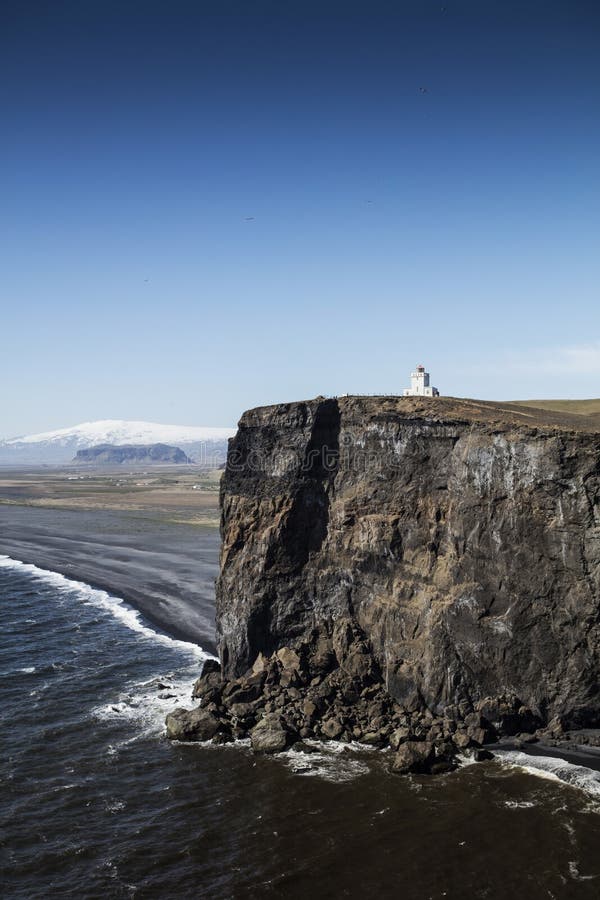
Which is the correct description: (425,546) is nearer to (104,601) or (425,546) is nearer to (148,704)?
(148,704)

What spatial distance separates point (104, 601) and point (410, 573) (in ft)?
142

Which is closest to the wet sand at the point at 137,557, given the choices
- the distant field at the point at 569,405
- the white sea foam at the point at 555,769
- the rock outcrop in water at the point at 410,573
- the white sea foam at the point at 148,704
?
the white sea foam at the point at 148,704

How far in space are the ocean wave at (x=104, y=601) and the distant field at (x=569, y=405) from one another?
37.6 m

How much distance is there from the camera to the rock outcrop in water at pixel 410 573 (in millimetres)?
40844

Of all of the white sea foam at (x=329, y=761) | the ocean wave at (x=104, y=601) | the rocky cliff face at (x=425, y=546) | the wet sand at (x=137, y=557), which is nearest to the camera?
the white sea foam at (x=329, y=761)

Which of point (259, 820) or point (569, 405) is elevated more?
point (569, 405)

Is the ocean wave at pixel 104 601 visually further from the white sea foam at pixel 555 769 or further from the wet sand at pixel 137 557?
the white sea foam at pixel 555 769

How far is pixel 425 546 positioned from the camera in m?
47.0

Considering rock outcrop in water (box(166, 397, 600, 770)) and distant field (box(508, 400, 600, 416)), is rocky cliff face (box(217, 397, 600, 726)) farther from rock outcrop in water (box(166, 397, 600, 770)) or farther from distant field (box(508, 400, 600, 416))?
distant field (box(508, 400, 600, 416))

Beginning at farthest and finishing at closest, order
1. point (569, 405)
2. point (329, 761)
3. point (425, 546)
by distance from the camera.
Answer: point (569, 405) < point (425, 546) < point (329, 761)

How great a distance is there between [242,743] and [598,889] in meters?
21.8

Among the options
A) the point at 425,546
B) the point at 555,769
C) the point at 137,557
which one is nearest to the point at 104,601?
the point at 137,557

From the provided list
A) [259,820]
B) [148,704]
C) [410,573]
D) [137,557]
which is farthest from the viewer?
[137,557]

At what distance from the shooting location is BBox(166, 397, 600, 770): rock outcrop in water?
40844mm
